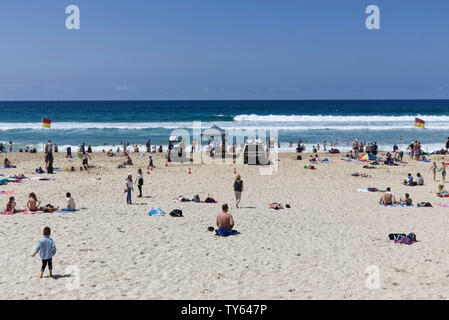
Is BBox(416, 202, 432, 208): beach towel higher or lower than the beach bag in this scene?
lower

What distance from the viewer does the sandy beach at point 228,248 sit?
7789mm

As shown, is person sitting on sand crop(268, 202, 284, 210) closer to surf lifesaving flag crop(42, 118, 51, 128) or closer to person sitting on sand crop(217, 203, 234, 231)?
person sitting on sand crop(217, 203, 234, 231)

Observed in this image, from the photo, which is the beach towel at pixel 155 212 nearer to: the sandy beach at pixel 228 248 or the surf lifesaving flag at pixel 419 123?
the sandy beach at pixel 228 248

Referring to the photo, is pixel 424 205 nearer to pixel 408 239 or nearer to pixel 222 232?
pixel 408 239

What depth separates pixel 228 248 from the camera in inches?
404

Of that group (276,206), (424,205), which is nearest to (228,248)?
(276,206)

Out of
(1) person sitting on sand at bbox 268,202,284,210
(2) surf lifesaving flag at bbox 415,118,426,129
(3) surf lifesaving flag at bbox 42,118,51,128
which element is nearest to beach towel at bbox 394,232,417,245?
(1) person sitting on sand at bbox 268,202,284,210

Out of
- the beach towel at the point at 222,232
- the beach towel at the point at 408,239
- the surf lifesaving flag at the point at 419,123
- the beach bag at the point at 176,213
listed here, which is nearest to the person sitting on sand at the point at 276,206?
the beach bag at the point at 176,213

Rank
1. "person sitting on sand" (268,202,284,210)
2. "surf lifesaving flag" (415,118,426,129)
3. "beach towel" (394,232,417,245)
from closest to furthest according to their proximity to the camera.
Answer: "beach towel" (394,232,417,245) → "person sitting on sand" (268,202,284,210) → "surf lifesaving flag" (415,118,426,129)

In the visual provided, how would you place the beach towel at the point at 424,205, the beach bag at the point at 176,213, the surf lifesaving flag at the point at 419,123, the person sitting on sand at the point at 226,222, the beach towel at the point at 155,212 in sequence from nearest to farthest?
the person sitting on sand at the point at 226,222
the beach bag at the point at 176,213
the beach towel at the point at 155,212
the beach towel at the point at 424,205
the surf lifesaving flag at the point at 419,123

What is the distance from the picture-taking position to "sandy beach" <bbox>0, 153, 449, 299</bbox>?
25.6ft

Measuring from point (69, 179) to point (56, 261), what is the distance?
41.7 feet
